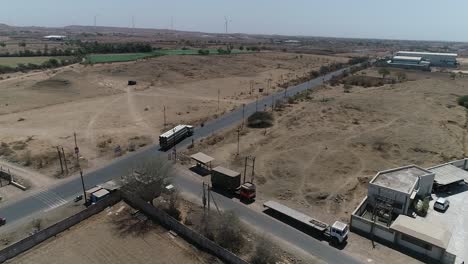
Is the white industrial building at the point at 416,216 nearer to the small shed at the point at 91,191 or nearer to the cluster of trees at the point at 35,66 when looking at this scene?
the small shed at the point at 91,191

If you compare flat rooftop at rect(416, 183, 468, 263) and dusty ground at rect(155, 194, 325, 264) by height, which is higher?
flat rooftop at rect(416, 183, 468, 263)

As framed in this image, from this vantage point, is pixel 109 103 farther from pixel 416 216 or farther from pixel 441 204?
pixel 441 204

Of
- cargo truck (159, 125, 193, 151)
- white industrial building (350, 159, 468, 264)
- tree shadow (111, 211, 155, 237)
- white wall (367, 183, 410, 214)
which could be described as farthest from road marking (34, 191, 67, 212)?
white wall (367, 183, 410, 214)

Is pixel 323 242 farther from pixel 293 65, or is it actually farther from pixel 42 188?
pixel 293 65

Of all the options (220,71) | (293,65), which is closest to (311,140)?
(220,71)

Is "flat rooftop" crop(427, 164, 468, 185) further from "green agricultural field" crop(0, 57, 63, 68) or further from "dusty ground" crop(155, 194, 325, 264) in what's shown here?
"green agricultural field" crop(0, 57, 63, 68)

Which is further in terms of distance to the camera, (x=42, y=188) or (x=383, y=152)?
(x=383, y=152)

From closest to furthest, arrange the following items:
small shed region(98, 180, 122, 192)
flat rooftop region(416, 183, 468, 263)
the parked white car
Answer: flat rooftop region(416, 183, 468, 263)
the parked white car
small shed region(98, 180, 122, 192)

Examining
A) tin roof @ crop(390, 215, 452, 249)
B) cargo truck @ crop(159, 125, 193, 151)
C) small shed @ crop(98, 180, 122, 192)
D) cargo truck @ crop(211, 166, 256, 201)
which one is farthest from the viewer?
cargo truck @ crop(159, 125, 193, 151)
